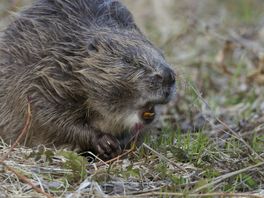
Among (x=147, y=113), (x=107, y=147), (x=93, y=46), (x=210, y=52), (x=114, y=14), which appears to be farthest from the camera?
(x=210, y=52)

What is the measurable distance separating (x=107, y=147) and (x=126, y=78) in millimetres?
397

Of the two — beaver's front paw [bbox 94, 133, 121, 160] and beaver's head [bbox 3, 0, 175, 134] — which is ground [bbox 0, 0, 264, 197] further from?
beaver's head [bbox 3, 0, 175, 134]

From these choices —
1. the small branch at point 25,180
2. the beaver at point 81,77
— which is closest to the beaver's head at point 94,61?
the beaver at point 81,77

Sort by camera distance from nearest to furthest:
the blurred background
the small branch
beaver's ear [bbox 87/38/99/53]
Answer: the small branch
beaver's ear [bbox 87/38/99/53]
the blurred background

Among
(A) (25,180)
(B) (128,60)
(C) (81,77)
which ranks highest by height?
(B) (128,60)

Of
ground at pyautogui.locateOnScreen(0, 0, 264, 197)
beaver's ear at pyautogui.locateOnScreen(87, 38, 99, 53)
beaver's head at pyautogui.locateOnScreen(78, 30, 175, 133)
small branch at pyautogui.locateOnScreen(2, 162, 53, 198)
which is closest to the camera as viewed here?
small branch at pyautogui.locateOnScreen(2, 162, 53, 198)

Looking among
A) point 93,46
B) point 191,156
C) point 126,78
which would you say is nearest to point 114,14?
point 93,46

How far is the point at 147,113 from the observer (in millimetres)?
4141

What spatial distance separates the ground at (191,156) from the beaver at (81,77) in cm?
18

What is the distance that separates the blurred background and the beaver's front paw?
582mm

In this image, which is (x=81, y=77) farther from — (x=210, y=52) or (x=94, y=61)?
(x=210, y=52)

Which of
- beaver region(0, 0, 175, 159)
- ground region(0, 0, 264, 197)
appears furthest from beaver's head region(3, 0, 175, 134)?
ground region(0, 0, 264, 197)

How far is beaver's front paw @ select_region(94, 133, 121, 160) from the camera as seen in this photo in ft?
14.0

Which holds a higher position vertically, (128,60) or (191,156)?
(128,60)
